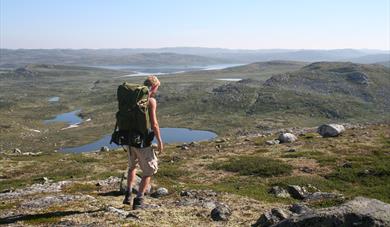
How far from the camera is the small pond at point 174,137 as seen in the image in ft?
368

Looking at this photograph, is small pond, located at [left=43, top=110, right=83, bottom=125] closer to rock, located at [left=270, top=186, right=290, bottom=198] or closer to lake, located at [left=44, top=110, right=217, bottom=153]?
lake, located at [left=44, top=110, right=217, bottom=153]

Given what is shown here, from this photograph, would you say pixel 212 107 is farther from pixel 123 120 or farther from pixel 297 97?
pixel 123 120

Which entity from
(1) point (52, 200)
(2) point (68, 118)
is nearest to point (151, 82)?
(1) point (52, 200)

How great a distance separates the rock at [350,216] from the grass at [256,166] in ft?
70.4

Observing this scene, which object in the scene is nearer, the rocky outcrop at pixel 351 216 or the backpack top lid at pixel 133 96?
the rocky outcrop at pixel 351 216

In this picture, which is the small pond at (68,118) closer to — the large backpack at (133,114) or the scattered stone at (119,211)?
the scattered stone at (119,211)

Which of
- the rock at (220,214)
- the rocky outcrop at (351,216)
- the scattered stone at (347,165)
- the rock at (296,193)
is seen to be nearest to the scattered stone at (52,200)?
the rock at (220,214)

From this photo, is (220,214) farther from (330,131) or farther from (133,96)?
(330,131)

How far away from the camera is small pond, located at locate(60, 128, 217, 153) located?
112 m

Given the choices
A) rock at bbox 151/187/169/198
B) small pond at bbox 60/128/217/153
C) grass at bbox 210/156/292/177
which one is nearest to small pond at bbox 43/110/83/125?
small pond at bbox 60/128/217/153

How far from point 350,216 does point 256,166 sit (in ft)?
79.2

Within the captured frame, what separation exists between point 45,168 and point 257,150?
2297 centimetres

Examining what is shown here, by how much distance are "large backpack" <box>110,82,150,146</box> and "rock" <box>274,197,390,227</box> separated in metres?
6.07

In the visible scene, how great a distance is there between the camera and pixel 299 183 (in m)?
29.4
